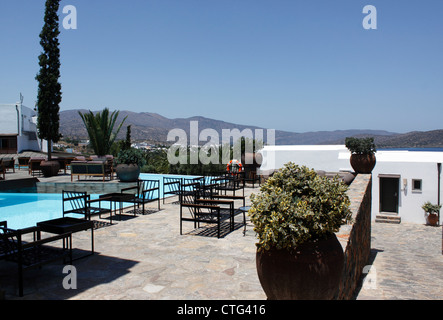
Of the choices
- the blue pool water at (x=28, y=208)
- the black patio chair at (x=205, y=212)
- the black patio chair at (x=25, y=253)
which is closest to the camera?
the black patio chair at (x=25, y=253)

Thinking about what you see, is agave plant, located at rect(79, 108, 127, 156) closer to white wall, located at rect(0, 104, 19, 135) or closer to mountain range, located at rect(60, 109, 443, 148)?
mountain range, located at rect(60, 109, 443, 148)

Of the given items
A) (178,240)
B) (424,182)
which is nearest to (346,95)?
(424,182)

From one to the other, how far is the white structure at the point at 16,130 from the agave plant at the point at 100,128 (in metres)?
12.4

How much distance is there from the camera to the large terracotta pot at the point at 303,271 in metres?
2.19

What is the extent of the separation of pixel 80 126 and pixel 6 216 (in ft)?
332

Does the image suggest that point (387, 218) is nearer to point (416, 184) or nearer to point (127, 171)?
point (416, 184)

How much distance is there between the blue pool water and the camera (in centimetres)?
813

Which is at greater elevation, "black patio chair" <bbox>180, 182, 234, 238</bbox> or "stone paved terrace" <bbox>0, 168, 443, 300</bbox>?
"black patio chair" <bbox>180, 182, 234, 238</bbox>

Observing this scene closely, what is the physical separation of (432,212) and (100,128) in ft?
59.3

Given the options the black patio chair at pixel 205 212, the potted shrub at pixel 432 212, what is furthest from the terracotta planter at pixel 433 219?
the black patio chair at pixel 205 212

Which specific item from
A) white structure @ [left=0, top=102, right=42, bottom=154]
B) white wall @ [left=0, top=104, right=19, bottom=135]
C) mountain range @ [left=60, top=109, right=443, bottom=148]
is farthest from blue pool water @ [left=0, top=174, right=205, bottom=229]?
white wall @ [left=0, top=104, right=19, bottom=135]

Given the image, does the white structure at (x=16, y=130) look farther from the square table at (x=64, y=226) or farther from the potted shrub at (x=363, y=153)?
the potted shrub at (x=363, y=153)

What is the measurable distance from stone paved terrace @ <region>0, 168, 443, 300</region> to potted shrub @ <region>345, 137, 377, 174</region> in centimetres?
311

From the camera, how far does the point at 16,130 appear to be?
1102 inches
